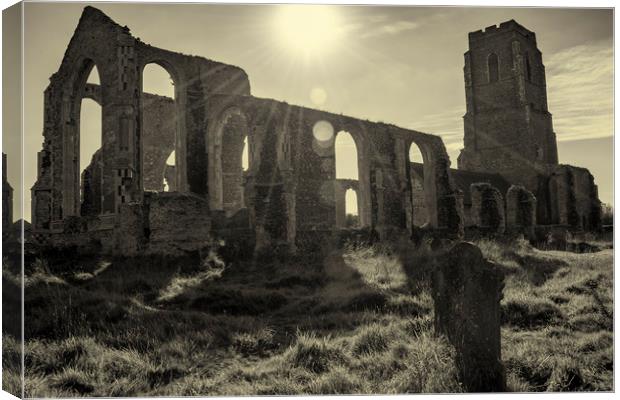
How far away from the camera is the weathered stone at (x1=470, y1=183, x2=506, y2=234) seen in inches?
915

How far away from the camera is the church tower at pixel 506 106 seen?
3200 centimetres

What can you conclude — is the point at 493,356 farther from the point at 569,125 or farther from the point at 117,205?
the point at 117,205

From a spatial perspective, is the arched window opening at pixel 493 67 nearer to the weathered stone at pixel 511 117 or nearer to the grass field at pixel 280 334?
the weathered stone at pixel 511 117

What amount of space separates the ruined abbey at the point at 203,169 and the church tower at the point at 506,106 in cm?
805

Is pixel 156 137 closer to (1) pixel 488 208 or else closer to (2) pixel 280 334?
(1) pixel 488 208

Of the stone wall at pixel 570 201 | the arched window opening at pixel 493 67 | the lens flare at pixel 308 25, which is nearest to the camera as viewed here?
the lens flare at pixel 308 25

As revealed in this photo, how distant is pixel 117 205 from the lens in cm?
1441

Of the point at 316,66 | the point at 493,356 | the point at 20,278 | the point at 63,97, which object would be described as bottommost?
the point at 493,356

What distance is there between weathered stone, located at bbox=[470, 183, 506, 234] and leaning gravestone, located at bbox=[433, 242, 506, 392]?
62.4ft

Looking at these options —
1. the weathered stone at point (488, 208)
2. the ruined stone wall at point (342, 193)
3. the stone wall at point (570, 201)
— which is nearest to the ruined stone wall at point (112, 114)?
the ruined stone wall at point (342, 193)

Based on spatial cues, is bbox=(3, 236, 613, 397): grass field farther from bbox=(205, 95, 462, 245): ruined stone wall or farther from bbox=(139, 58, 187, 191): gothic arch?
bbox=(139, 58, 187, 191): gothic arch

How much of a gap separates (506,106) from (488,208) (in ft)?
40.0

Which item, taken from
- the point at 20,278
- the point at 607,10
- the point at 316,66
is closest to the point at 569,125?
the point at 607,10

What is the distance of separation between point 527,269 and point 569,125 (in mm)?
5533
